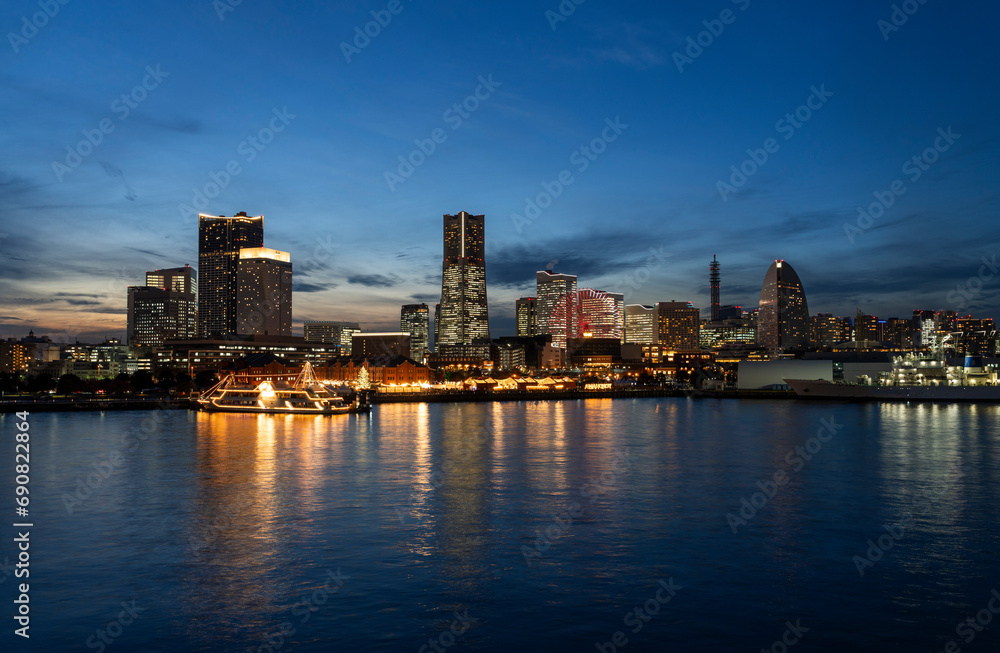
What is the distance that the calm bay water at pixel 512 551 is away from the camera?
15883mm

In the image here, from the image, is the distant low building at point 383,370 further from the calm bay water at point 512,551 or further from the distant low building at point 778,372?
the calm bay water at point 512,551

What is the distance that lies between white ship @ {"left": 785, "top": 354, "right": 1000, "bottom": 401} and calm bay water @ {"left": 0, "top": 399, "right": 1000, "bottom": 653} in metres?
74.9

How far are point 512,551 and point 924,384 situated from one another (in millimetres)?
114061

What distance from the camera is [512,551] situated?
22016 millimetres

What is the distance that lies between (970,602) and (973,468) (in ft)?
83.4

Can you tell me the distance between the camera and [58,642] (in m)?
15.3

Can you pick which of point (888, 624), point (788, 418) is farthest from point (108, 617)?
point (788, 418)

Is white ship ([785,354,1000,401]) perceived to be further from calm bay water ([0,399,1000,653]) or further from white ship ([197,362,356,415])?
white ship ([197,362,356,415])

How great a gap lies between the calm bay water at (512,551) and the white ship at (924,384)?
246 ft

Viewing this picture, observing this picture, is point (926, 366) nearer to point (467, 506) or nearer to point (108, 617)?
point (467, 506)

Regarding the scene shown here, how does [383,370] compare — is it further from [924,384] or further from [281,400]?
[924,384]

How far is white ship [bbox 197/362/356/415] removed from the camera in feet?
303

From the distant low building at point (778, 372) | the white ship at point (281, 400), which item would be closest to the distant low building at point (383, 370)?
the white ship at point (281, 400)

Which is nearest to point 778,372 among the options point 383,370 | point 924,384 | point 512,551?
point 924,384
